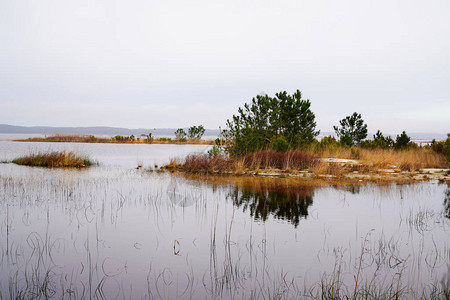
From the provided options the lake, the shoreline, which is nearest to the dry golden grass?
the shoreline

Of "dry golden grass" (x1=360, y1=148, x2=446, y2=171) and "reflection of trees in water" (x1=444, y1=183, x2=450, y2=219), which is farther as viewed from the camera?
"dry golden grass" (x1=360, y1=148, x2=446, y2=171)

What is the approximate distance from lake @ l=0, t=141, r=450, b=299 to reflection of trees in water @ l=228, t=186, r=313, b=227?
48mm

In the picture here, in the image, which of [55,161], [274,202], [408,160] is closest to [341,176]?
[408,160]

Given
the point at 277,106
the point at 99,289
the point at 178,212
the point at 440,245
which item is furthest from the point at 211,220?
the point at 277,106

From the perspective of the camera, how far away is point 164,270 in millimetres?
5117

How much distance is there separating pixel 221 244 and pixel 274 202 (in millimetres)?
4016

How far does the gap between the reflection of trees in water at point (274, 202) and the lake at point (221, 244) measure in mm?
48

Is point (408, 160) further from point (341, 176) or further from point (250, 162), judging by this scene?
point (250, 162)

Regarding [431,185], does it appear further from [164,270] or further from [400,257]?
[164,270]

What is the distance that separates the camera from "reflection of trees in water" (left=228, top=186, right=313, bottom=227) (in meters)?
8.55

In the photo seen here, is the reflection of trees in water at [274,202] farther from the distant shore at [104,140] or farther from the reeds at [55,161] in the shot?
the distant shore at [104,140]

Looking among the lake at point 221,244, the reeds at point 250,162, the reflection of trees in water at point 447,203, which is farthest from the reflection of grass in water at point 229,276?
the reeds at point 250,162

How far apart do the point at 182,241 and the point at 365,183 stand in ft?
32.3

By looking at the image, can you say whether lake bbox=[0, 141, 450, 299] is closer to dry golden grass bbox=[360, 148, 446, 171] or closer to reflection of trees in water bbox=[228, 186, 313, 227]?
reflection of trees in water bbox=[228, 186, 313, 227]
